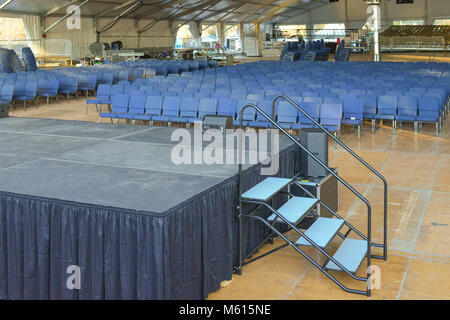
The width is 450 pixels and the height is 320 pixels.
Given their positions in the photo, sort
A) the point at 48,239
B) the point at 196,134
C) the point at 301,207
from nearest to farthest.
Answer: the point at 48,239
the point at 301,207
the point at 196,134

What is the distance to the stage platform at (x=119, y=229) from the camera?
4547mm

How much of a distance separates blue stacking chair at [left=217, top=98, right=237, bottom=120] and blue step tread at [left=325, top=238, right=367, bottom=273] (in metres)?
6.76

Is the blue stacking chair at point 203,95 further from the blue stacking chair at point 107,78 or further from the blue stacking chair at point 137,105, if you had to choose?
the blue stacking chair at point 107,78

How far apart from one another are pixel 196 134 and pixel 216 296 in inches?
143

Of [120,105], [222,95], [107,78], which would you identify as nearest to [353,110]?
[222,95]

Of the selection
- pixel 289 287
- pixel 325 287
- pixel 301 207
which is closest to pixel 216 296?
pixel 289 287

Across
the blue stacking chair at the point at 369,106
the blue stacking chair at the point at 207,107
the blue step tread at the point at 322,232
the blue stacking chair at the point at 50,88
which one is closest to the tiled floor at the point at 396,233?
the blue step tread at the point at 322,232

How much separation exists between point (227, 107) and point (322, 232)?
707cm

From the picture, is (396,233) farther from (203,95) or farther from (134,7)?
(134,7)

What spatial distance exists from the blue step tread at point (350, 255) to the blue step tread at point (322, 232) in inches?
8.2

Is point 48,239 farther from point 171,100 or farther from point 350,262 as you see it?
point 171,100

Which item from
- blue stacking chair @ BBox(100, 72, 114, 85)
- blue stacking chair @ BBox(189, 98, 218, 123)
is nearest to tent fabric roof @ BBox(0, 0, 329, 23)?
blue stacking chair @ BBox(100, 72, 114, 85)

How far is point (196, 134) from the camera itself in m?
8.41

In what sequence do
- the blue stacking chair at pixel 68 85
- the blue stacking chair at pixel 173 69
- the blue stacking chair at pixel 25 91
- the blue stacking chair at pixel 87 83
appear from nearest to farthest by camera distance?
1. the blue stacking chair at pixel 25 91
2. the blue stacking chair at pixel 68 85
3. the blue stacking chair at pixel 87 83
4. the blue stacking chair at pixel 173 69
